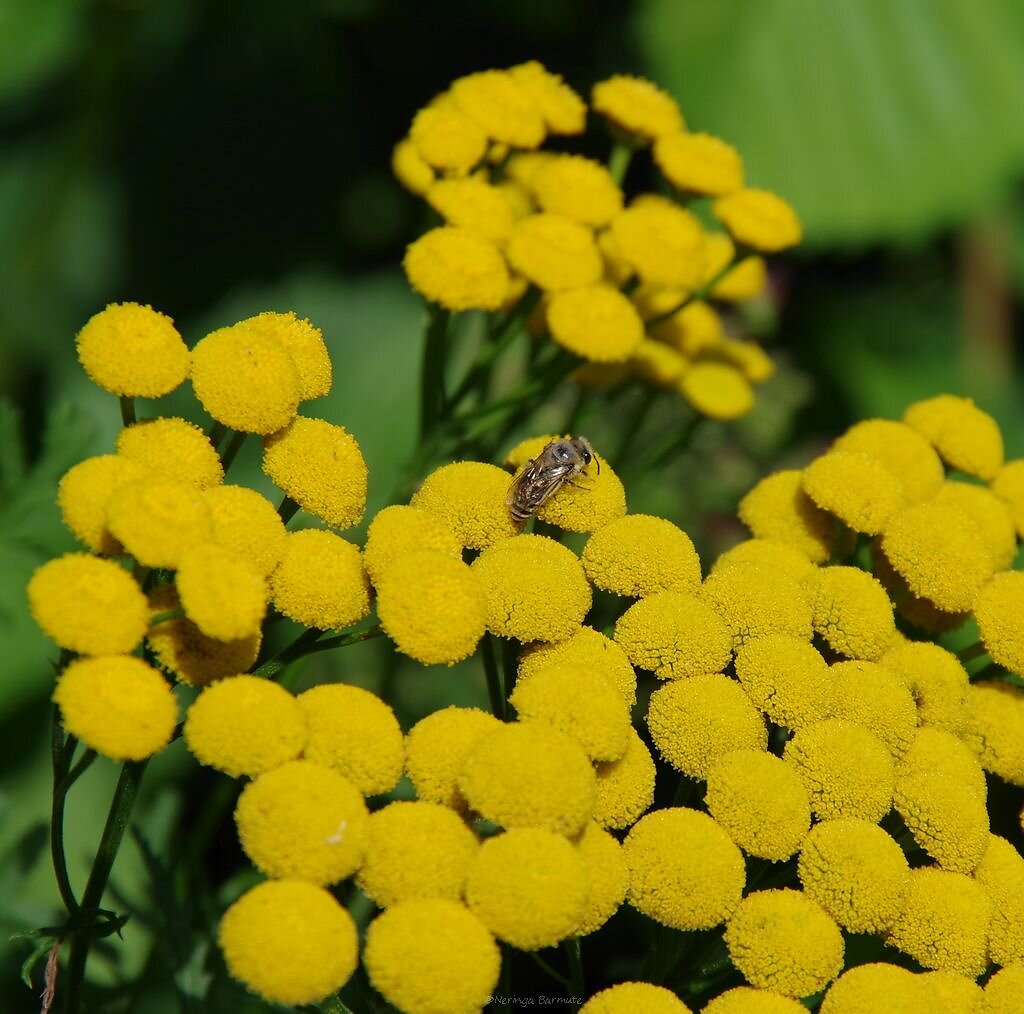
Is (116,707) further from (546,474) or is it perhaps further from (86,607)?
(546,474)

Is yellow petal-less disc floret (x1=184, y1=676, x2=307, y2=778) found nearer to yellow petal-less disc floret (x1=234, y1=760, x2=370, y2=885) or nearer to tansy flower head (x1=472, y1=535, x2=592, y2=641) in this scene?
yellow petal-less disc floret (x1=234, y1=760, x2=370, y2=885)

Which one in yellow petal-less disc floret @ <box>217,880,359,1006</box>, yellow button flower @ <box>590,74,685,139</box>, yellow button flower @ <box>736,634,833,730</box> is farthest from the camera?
yellow button flower @ <box>590,74,685,139</box>

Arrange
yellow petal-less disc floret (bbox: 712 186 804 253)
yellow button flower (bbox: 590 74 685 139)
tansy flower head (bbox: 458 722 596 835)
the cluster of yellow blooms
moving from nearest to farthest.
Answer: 1. tansy flower head (bbox: 458 722 596 835)
2. the cluster of yellow blooms
3. yellow petal-less disc floret (bbox: 712 186 804 253)
4. yellow button flower (bbox: 590 74 685 139)

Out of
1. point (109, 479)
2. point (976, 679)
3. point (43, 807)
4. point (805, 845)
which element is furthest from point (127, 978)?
point (976, 679)

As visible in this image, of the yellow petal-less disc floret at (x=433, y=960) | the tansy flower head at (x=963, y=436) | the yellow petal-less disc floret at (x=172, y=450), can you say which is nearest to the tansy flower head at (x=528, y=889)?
the yellow petal-less disc floret at (x=433, y=960)

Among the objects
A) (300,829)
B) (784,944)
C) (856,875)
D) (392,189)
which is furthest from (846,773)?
(392,189)

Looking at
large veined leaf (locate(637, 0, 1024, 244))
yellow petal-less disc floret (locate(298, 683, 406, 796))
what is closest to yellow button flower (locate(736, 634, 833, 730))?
yellow petal-less disc floret (locate(298, 683, 406, 796))
